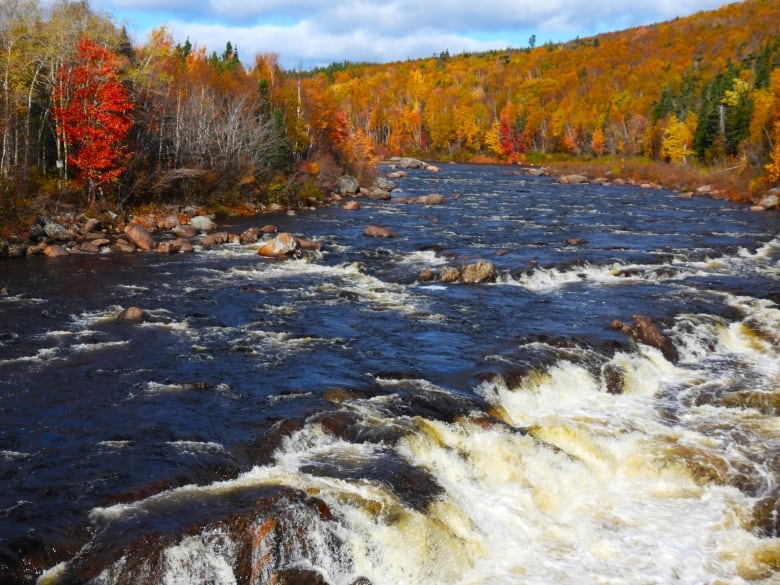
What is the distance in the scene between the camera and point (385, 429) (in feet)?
44.7

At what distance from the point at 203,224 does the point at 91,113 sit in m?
8.15

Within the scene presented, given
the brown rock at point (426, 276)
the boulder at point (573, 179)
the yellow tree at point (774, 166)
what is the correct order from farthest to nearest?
the boulder at point (573, 179)
the yellow tree at point (774, 166)
the brown rock at point (426, 276)

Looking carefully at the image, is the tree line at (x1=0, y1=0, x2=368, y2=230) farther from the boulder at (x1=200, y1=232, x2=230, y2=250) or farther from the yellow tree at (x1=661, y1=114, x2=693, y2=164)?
the yellow tree at (x1=661, y1=114, x2=693, y2=164)

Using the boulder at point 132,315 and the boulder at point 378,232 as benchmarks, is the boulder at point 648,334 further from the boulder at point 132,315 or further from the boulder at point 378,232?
the boulder at point 378,232

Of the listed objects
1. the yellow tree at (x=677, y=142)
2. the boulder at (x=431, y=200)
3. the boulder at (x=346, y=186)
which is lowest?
the boulder at (x=431, y=200)

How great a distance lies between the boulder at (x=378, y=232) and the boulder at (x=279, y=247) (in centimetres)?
581

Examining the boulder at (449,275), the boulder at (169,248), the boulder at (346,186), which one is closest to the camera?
the boulder at (449,275)

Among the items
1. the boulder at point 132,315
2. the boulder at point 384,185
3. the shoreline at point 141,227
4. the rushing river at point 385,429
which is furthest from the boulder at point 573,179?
the boulder at point 132,315

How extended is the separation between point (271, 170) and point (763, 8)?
586ft

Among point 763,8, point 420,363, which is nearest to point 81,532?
point 420,363

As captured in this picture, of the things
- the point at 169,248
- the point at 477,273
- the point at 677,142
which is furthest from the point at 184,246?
the point at 677,142

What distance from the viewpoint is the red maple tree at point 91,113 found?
35406 mm

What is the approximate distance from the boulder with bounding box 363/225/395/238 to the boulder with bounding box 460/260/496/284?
9503 mm

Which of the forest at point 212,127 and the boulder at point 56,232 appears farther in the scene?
the forest at point 212,127
